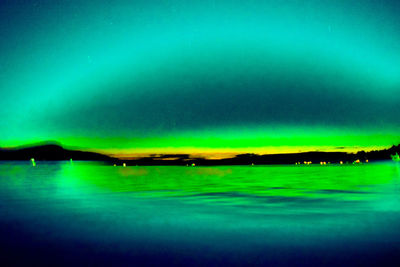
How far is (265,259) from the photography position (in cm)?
948

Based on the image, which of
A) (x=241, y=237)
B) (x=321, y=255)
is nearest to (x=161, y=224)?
(x=241, y=237)

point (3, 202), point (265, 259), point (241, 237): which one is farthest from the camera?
point (3, 202)

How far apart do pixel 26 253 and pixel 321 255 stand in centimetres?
748

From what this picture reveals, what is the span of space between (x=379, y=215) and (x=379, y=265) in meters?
8.75

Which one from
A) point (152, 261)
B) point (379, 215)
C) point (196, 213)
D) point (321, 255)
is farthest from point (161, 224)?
point (379, 215)

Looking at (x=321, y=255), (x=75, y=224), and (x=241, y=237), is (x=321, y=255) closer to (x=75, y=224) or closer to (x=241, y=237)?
(x=241, y=237)

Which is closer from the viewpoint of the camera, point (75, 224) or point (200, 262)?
point (200, 262)

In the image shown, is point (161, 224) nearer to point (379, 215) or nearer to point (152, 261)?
point (152, 261)

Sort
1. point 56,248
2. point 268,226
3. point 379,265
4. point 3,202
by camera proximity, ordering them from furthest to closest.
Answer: point 3,202 → point 268,226 → point 56,248 → point 379,265

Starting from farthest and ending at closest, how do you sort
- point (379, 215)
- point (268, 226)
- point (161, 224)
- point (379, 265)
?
point (379, 215), point (161, 224), point (268, 226), point (379, 265)

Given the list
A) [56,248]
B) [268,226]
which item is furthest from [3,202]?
[268,226]

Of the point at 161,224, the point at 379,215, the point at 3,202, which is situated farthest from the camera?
the point at 3,202

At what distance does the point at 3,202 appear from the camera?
73.6 ft

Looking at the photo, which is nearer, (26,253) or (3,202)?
(26,253)
